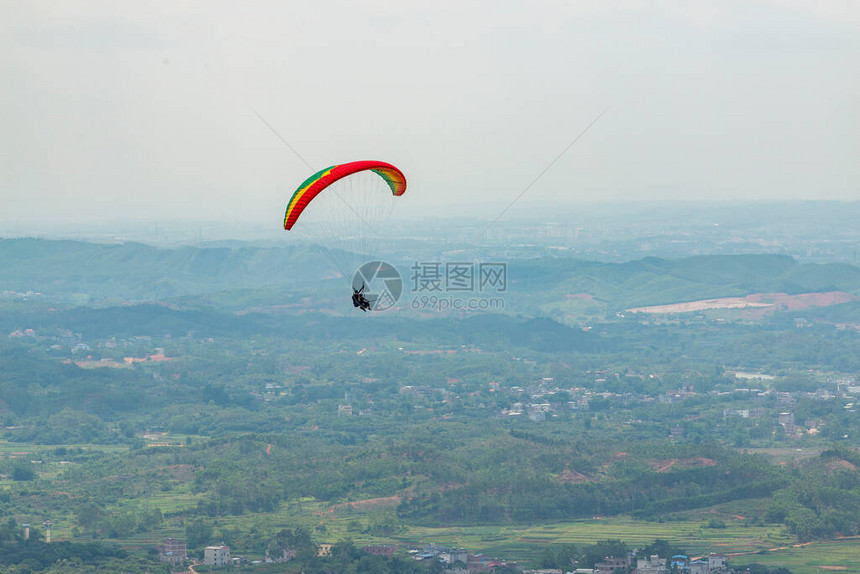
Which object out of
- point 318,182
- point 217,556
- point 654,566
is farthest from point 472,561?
point 318,182

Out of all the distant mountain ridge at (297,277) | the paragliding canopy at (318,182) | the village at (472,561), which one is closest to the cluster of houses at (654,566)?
the village at (472,561)

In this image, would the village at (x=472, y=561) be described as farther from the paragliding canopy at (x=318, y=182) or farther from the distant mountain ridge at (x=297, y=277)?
the distant mountain ridge at (x=297, y=277)

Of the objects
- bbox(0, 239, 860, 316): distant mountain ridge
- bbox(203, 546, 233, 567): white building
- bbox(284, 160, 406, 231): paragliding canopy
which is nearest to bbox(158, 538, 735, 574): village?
bbox(203, 546, 233, 567): white building

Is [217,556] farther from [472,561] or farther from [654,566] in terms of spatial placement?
[654,566]

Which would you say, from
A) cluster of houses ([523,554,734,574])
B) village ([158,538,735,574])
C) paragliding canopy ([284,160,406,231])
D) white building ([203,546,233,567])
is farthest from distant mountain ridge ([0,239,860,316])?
paragliding canopy ([284,160,406,231])

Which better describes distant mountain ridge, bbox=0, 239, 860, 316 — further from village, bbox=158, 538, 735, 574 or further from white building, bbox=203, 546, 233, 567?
white building, bbox=203, 546, 233, 567

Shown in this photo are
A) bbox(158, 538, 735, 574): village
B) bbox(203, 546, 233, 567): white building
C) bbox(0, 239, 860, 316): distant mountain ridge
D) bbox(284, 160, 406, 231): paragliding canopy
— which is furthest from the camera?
bbox(0, 239, 860, 316): distant mountain ridge

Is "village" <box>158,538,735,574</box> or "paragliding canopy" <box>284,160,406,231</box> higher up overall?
"paragliding canopy" <box>284,160,406,231</box>

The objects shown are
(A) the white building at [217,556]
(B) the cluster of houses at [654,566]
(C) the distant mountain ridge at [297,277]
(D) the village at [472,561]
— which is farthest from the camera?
(C) the distant mountain ridge at [297,277]

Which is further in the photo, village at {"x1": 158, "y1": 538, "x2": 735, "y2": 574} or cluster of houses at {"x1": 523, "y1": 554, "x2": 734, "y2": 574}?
village at {"x1": 158, "y1": 538, "x2": 735, "y2": 574}

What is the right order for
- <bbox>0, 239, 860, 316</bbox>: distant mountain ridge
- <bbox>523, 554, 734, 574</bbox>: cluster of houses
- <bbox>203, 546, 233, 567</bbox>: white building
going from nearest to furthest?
<bbox>523, 554, 734, 574</bbox>: cluster of houses
<bbox>203, 546, 233, 567</bbox>: white building
<bbox>0, 239, 860, 316</bbox>: distant mountain ridge

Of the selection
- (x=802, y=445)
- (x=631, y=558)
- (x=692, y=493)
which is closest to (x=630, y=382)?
(x=802, y=445)
